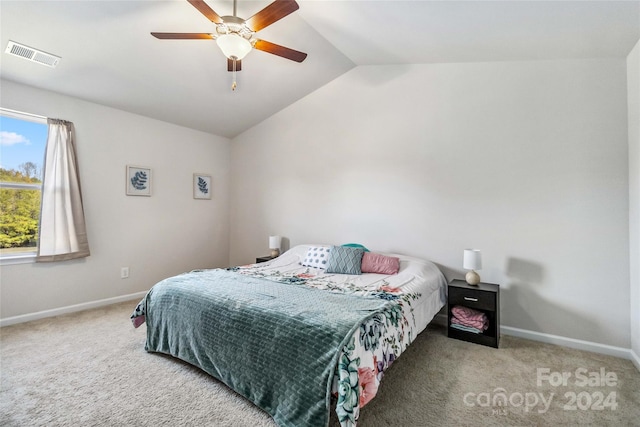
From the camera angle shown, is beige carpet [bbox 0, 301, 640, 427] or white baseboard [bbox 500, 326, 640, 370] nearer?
beige carpet [bbox 0, 301, 640, 427]

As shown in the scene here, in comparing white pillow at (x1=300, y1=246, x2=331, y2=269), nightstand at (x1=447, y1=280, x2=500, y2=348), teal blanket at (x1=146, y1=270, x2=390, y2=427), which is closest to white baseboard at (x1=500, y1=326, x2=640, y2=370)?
nightstand at (x1=447, y1=280, x2=500, y2=348)

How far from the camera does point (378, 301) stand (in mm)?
2057

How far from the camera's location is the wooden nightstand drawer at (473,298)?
2.60 m

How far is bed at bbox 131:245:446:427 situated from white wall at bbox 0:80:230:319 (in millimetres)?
1599

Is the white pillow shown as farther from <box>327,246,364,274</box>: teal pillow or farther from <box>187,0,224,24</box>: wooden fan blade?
<box>187,0,224,24</box>: wooden fan blade

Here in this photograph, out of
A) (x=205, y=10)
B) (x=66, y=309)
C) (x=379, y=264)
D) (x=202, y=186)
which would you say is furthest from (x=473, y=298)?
(x=66, y=309)

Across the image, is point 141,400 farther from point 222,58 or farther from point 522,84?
point 522,84

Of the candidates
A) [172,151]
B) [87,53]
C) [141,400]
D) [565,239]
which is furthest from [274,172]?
[565,239]

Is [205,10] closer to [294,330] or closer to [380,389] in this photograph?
[294,330]

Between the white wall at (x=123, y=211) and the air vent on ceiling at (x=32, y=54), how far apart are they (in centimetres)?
62

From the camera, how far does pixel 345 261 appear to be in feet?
10.2

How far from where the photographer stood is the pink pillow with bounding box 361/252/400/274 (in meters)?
2.98

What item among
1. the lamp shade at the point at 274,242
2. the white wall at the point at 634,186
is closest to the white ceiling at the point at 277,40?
the white wall at the point at 634,186

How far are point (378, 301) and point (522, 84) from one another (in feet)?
8.45
